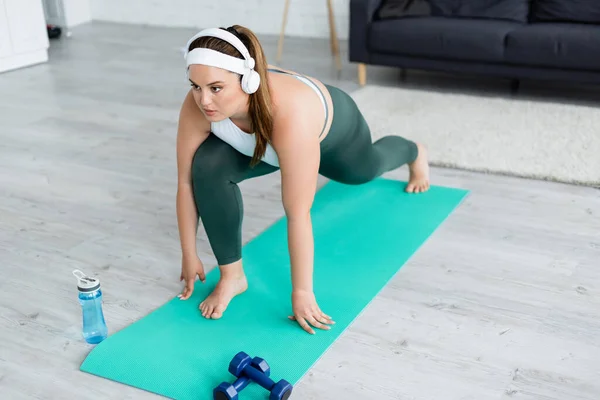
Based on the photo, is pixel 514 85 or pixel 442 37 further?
pixel 514 85

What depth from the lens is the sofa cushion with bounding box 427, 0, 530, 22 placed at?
3.91 meters

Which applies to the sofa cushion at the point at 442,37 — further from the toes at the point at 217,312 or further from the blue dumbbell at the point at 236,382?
the blue dumbbell at the point at 236,382

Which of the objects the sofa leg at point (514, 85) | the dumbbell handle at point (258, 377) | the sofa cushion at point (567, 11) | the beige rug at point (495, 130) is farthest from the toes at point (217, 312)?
the sofa cushion at point (567, 11)

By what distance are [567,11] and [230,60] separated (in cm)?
281

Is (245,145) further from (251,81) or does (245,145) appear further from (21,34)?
(21,34)

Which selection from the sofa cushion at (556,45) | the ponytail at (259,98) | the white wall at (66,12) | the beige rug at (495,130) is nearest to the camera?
the ponytail at (259,98)

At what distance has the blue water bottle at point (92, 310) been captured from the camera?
1781 millimetres

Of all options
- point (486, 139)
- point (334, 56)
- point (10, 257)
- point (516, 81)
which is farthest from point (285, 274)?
point (334, 56)

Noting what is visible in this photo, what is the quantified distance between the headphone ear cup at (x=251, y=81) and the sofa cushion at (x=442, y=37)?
240cm

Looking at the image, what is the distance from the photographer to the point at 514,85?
4.09 m

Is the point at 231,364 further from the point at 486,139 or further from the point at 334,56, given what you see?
the point at 334,56

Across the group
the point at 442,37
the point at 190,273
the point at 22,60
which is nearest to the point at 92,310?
the point at 190,273

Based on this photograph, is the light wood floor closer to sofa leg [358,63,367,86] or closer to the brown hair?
the brown hair

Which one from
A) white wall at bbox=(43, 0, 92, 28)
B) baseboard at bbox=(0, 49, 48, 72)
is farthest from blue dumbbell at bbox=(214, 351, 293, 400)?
white wall at bbox=(43, 0, 92, 28)
